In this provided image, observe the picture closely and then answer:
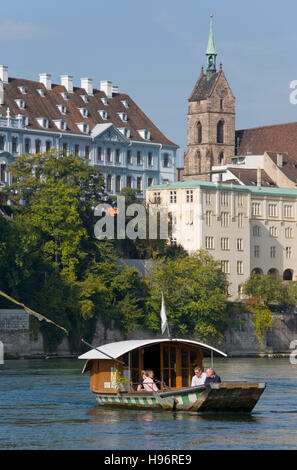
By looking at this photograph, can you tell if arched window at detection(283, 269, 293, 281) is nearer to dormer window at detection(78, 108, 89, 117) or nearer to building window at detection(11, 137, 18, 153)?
dormer window at detection(78, 108, 89, 117)

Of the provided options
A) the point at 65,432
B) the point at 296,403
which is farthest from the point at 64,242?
the point at 65,432

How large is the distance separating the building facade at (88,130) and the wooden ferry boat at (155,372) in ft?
278

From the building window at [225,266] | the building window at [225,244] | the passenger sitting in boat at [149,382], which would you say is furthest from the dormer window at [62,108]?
the passenger sitting in boat at [149,382]

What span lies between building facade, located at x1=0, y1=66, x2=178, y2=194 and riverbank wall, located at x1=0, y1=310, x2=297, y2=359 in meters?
25.4

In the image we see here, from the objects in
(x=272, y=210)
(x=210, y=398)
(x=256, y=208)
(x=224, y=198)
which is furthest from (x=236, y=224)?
(x=210, y=398)

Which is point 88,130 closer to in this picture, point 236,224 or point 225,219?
point 225,219

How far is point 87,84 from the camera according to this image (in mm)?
176250

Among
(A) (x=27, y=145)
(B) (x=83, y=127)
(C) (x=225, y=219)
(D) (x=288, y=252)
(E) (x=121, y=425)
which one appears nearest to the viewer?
(E) (x=121, y=425)

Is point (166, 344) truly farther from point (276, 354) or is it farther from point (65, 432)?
point (276, 354)

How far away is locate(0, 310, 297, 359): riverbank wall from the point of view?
12394cm

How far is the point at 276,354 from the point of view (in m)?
150

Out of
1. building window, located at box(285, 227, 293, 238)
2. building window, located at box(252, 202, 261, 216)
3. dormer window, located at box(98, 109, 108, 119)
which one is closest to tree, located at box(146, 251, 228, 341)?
building window, located at box(252, 202, 261, 216)

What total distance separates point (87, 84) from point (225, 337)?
40.9 meters

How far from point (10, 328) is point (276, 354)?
1394 inches
